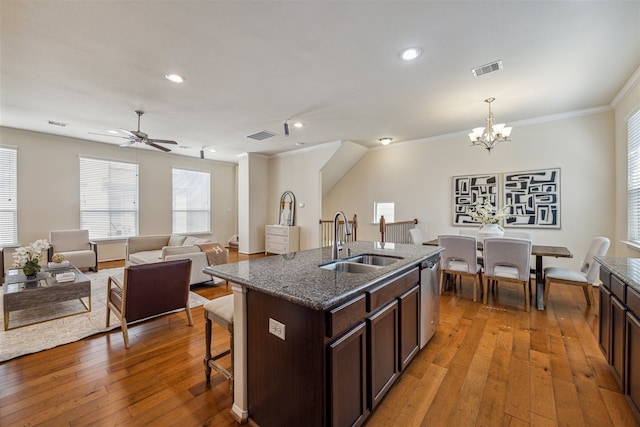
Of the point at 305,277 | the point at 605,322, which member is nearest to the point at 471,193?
the point at 605,322

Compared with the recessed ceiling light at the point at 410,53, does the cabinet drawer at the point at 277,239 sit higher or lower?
lower

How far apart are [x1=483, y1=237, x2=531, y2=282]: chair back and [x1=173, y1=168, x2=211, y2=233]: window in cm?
743

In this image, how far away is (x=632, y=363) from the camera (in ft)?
5.38

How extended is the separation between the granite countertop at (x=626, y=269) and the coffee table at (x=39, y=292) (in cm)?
492

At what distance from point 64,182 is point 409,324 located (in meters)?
7.33

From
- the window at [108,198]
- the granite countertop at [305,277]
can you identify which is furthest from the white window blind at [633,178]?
the window at [108,198]

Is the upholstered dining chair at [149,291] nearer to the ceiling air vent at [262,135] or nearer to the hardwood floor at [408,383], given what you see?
the hardwood floor at [408,383]

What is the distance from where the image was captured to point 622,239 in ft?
12.3

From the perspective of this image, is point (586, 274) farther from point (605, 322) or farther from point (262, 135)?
point (262, 135)

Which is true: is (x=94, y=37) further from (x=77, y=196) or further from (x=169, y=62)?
(x=77, y=196)

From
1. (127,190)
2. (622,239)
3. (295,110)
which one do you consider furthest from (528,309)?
(127,190)

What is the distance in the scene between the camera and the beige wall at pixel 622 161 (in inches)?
134

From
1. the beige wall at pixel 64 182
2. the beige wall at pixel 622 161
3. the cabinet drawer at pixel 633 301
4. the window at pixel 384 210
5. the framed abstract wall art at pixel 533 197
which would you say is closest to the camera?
the cabinet drawer at pixel 633 301

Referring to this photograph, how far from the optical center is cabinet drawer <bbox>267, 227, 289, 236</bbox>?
6.90m
